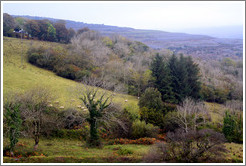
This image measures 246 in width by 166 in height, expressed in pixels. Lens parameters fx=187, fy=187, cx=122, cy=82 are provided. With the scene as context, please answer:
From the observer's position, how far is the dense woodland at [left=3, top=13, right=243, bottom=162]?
12.1m

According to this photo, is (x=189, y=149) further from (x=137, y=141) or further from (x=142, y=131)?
(x=142, y=131)

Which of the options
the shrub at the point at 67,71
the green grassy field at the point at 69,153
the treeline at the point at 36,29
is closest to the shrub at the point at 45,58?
the shrub at the point at 67,71

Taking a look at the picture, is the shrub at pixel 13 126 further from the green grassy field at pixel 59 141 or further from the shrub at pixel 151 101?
the shrub at pixel 151 101

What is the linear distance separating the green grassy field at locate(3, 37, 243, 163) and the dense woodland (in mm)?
994

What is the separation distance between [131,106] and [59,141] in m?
Result: 7.85

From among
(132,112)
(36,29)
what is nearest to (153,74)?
(132,112)

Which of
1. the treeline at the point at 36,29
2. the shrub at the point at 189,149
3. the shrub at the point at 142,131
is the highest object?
the treeline at the point at 36,29

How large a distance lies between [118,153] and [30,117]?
267 inches

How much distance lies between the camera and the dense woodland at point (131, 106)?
477 inches

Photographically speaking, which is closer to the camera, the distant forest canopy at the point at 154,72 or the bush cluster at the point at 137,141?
the bush cluster at the point at 137,141

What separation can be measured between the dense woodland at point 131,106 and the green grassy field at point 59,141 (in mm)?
994

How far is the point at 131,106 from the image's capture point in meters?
19.9

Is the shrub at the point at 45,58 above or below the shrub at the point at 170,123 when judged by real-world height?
above

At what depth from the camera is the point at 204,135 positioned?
40.0ft
